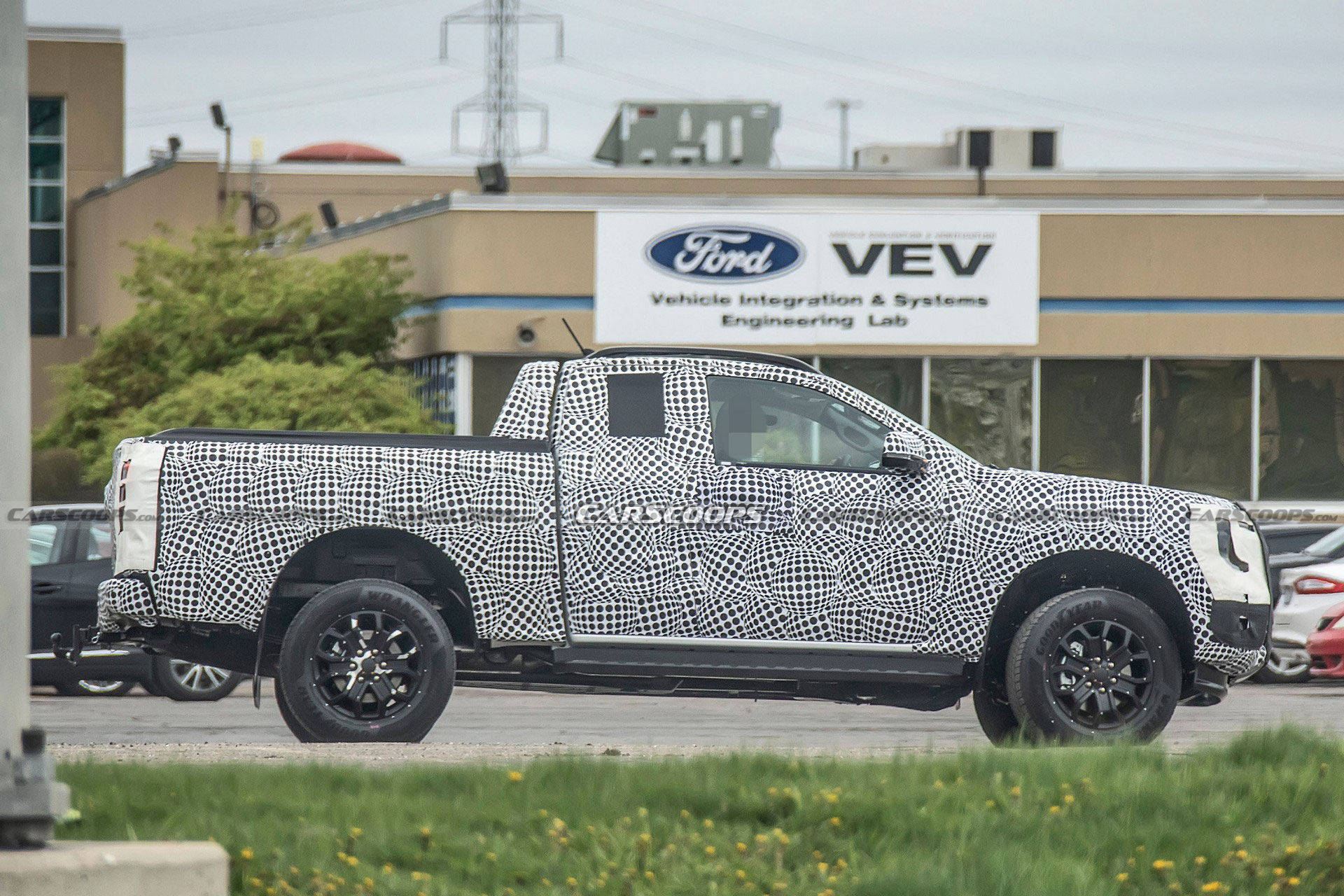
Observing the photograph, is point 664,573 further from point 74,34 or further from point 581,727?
point 74,34

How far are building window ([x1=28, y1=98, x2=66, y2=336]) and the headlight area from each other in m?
35.6

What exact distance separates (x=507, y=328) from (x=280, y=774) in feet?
51.9

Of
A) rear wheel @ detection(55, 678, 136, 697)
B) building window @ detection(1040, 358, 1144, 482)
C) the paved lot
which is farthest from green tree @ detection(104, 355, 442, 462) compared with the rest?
building window @ detection(1040, 358, 1144, 482)

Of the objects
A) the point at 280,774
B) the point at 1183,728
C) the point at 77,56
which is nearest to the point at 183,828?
the point at 280,774

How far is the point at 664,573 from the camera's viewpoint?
28.9 feet

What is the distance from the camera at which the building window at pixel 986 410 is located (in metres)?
22.6

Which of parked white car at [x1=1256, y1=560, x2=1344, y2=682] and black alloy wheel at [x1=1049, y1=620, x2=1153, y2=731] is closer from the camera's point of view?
black alloy wheel at [x1=1049, y1=620, x2=1153, y2=731]

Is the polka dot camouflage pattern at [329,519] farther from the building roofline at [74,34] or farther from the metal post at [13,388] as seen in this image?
the building roofline at [74,34]

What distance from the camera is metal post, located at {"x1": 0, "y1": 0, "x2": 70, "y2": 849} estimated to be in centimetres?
530

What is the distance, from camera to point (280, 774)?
6.52 meters

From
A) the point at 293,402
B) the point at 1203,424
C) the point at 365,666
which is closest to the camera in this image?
the point at 365,666

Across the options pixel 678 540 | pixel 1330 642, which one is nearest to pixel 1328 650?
pixel 1330 642

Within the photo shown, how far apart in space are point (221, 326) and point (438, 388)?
2.84m

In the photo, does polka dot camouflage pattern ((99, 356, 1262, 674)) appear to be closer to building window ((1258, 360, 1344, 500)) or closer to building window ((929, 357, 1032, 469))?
building window ((929, 357, 1032, 469))
